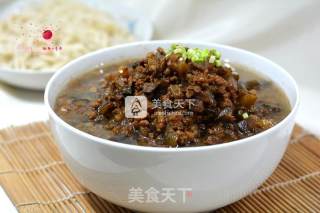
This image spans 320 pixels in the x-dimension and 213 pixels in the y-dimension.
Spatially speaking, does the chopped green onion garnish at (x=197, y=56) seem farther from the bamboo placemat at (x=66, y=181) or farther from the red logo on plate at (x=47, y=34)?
the red logo on plate at (x=47, y=34)

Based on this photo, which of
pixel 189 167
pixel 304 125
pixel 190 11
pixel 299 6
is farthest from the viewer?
pixel 190 11

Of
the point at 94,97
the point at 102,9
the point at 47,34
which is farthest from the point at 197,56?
the point at 102,9

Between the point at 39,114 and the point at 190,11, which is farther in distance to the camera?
the point at 190,11

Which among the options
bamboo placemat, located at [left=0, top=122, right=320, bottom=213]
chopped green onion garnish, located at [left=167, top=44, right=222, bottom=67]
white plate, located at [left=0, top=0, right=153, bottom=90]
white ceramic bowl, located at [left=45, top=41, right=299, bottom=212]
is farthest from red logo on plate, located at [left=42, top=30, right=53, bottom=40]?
chopped green onion garnish, located at [left=167, top=44, right=222, bottom=67]

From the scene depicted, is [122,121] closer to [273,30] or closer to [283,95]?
[283,95]

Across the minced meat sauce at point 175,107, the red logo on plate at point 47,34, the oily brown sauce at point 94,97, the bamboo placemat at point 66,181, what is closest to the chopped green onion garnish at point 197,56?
the minced meat sauce at point 175,107

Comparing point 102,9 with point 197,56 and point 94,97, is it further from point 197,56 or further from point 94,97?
point 197,56

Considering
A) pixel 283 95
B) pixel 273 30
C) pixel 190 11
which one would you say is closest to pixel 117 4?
pixel 190 11
